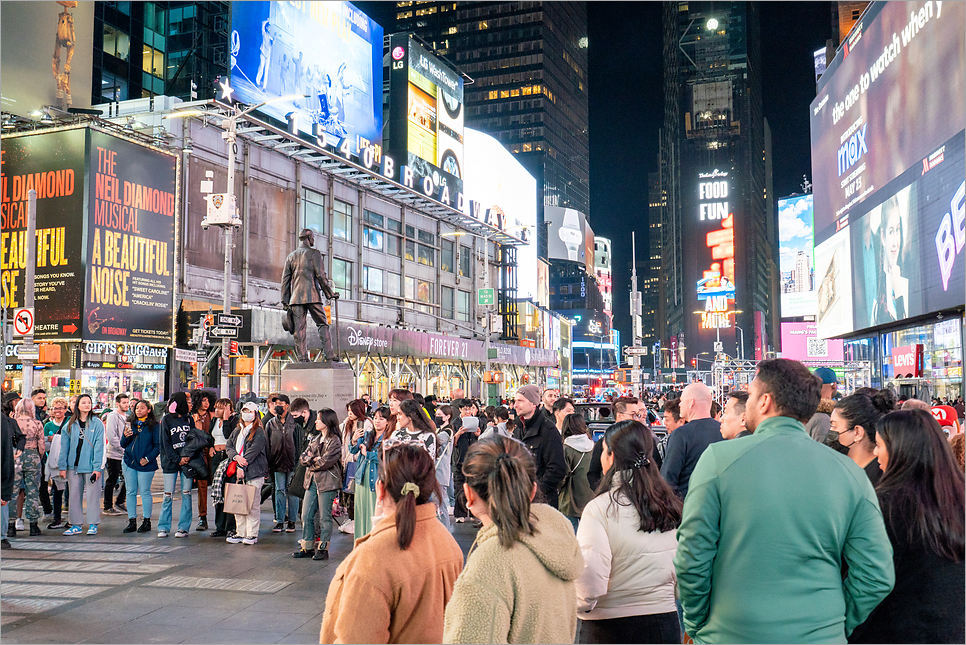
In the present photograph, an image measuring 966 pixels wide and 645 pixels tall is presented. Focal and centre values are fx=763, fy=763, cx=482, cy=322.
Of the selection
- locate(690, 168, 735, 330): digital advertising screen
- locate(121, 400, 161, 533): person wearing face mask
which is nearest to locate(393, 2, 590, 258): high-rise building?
locate(690, 168, 735, 330): digital advertising screen

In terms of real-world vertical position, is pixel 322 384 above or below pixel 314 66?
below

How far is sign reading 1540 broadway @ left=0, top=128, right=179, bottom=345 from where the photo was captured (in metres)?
26.8

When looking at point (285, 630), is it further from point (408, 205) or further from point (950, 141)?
point (408, 205)

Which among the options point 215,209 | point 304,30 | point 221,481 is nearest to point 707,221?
point 304,30

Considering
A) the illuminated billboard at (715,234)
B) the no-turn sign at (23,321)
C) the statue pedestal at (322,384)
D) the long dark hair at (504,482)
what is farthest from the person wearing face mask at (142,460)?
the illuminated billboard at (715,234)

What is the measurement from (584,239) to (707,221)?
2102 cm

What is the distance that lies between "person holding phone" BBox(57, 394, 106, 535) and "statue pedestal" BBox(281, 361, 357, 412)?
6.28 m

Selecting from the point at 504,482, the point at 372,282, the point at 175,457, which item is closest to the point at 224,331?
the point at 175,457

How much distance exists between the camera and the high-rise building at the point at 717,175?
112 metres

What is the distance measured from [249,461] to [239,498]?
1.70 ft

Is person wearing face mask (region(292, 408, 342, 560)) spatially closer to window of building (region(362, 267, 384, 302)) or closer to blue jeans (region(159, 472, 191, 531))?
blue jeans (region(159, 472, 191, 531))

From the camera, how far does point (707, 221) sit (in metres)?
115

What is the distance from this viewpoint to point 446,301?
5181 centimetres

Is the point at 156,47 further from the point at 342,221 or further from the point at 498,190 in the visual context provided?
the point at 498,190
